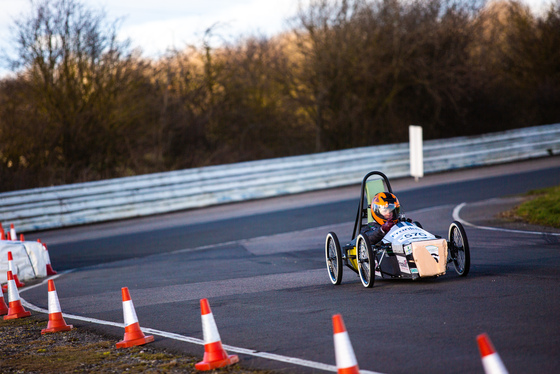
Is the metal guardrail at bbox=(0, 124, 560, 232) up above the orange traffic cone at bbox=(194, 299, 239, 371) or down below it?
above

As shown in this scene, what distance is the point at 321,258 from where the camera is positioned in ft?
40.4

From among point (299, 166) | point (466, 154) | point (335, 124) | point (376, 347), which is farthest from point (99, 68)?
point (376, 347)

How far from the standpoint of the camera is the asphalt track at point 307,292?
5828 mm

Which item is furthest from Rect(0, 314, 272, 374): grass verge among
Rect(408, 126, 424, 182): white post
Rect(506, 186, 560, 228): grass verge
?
Rect(408, 126, 424, 182): white post

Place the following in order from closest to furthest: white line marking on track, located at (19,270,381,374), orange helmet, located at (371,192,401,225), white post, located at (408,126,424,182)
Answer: white line marking on track, located at (19,270,381,374), orange helmet, located at (371,192,401,225), white post, located at (408,126,424,182)

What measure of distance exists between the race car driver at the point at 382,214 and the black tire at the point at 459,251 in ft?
2.64

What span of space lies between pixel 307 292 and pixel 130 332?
108 inches

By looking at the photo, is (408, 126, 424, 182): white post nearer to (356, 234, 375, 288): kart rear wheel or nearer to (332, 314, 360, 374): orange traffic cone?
(356, 234, 375, 288): kart rear wheel

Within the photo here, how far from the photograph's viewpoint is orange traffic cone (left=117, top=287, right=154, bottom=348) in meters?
7.09

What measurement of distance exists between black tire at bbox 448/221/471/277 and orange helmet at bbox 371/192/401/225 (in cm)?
84

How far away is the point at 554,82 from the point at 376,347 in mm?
32318

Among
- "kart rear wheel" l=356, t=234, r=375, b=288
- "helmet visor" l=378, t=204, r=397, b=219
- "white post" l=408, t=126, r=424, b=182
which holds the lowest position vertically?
"kart rear wheel" l=356, t=234, r=375, b=288

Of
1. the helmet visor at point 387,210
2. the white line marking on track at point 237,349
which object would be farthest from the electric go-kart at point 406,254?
the white line marking on track at point 237,349

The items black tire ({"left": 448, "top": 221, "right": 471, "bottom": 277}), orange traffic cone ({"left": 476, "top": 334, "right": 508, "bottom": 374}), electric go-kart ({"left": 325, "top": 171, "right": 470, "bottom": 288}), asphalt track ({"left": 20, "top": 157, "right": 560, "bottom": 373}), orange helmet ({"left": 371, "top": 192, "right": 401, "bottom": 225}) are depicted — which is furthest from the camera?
orange helmet ({"left": 371, "top": 192, "right": 401, "bottom": 225})
